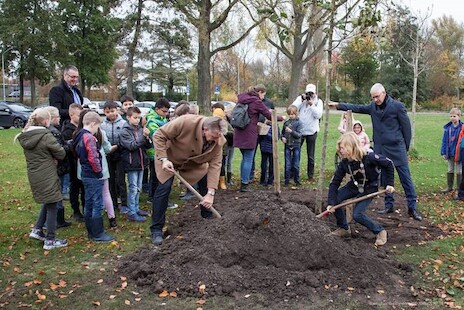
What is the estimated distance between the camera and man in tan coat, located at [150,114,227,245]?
5.57 m

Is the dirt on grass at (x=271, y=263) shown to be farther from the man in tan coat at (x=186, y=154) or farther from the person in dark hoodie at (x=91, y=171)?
the person in dark hoodie at (x=91, y=171)

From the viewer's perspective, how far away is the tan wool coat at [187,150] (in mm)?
5633

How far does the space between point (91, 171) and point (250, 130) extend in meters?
3.43

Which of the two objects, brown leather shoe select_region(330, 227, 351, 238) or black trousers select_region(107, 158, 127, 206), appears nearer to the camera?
brown leather shoe select_region(330, 227, 351, 238)

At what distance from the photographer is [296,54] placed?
29.5 m

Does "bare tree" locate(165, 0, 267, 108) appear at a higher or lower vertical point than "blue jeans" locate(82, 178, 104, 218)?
higher

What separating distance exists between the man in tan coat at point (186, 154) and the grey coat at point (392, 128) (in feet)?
8.08

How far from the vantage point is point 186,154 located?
5871 millimetres

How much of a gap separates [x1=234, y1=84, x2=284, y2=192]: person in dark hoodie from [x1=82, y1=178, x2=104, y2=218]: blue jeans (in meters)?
3.20

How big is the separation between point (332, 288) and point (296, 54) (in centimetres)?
2629

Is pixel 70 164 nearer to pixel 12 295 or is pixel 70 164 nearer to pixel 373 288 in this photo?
pixel 12 295

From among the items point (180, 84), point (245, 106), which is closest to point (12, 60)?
point (180, 84)

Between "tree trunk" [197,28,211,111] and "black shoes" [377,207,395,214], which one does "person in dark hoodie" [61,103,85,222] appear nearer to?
"black shoes" [377,207,395,214]

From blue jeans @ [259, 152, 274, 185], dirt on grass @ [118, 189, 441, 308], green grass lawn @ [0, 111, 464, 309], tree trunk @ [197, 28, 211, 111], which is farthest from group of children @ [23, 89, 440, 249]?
tree trunk @ [197, 28, 211, 111]
